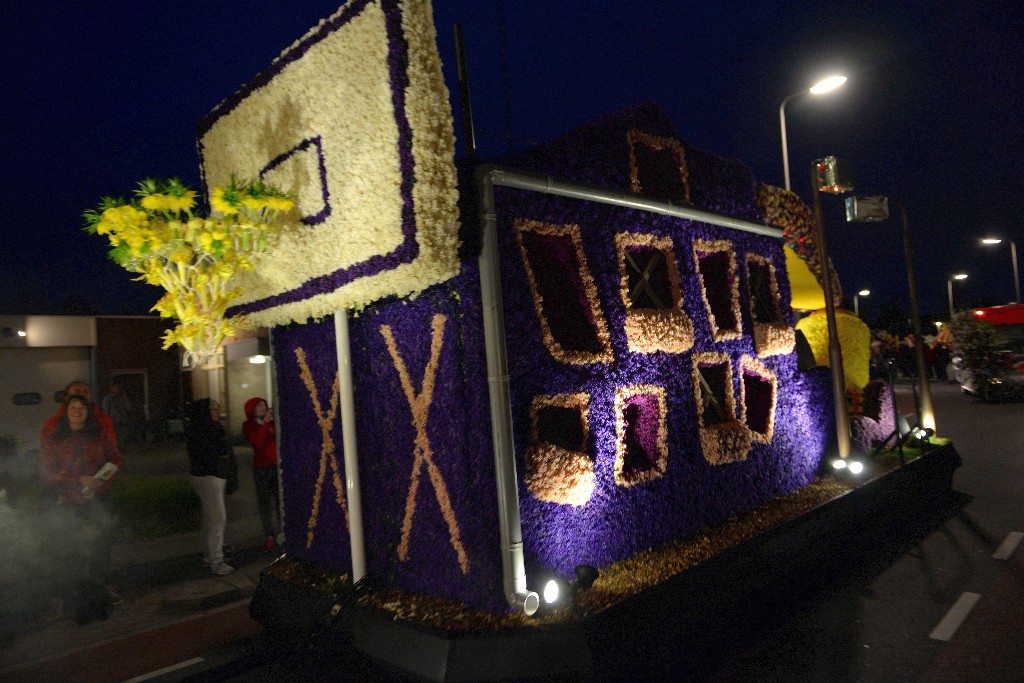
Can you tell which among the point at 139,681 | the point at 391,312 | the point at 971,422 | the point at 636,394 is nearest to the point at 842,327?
the point at 636,394

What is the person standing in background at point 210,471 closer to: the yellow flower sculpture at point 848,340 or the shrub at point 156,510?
the shrub at point 156,510

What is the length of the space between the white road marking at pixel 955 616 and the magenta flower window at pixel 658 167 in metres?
3.87

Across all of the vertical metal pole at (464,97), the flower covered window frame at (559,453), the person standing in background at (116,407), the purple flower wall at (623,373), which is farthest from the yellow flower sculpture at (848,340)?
the person standing in background at (116,407)

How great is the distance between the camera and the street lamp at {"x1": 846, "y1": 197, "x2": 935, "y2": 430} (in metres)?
8.52

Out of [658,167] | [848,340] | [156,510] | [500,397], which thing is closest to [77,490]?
[156,510]

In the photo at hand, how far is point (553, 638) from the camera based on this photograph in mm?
3418

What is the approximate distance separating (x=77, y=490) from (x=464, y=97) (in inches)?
208

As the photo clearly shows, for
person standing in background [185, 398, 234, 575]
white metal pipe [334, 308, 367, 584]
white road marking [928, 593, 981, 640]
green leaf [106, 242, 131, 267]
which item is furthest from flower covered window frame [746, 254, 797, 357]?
person standing in background [185, 398, 234, 575]

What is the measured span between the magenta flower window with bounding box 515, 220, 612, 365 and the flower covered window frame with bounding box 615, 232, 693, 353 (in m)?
0.35

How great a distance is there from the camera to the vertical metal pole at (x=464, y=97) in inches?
166

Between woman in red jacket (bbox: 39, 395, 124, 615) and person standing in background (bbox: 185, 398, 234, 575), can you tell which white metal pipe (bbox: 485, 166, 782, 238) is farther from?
person standing in background (bbox: 185, 398, 234, 575)

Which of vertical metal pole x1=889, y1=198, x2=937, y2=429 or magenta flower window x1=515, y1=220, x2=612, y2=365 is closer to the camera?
magenta flower window x1=515, y1=220, x2=612, y2=365

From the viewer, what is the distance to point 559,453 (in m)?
4.14

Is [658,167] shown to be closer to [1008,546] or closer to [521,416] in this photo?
[521,416]
